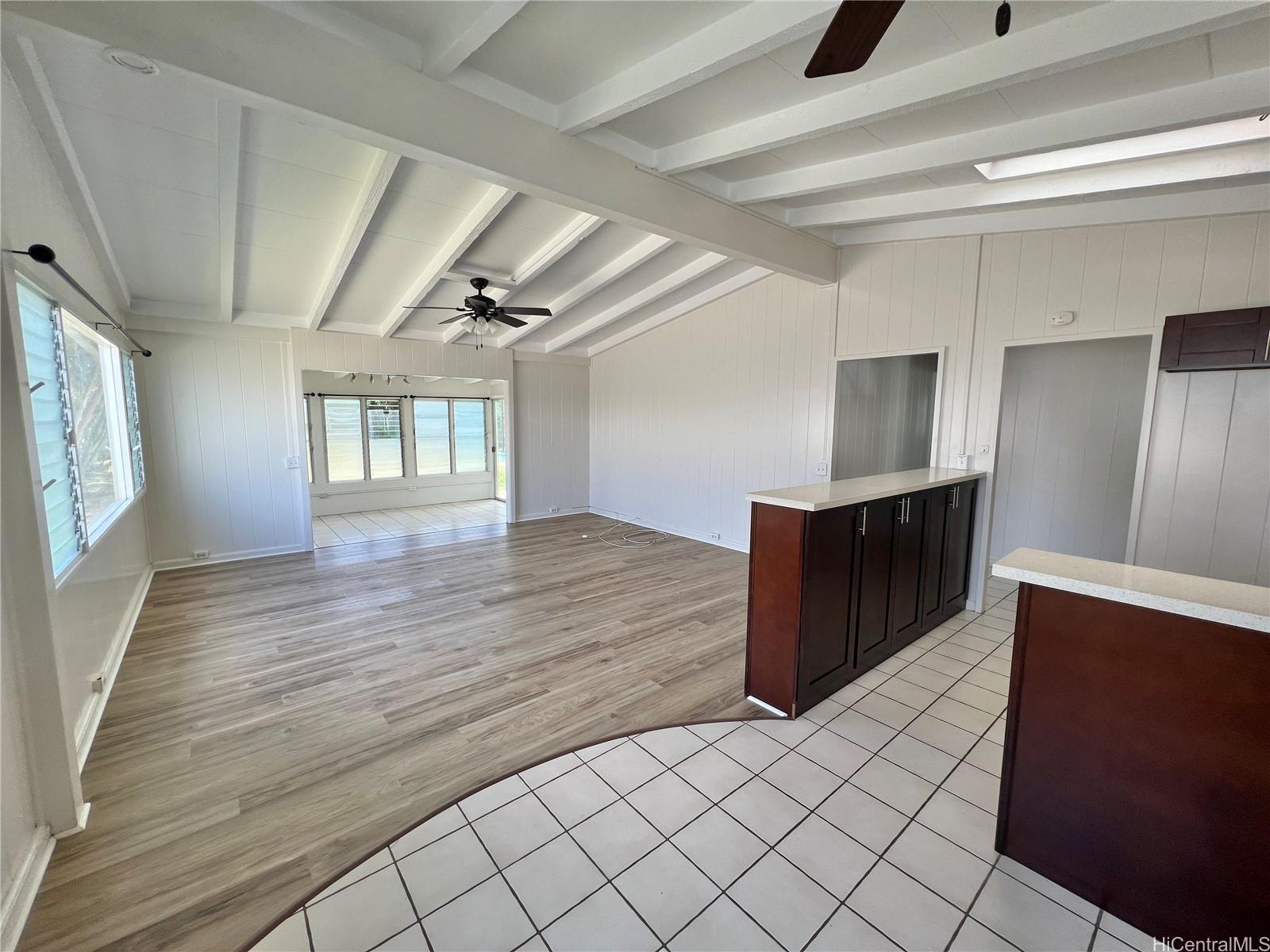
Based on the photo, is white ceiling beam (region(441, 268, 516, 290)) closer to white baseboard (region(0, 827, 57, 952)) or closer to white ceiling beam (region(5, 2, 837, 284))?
white ceiling beam (region(5, 2, 837, 284))

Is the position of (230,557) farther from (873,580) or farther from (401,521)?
(873,580)

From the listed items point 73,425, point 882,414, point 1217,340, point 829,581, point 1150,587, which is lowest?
point 829,581

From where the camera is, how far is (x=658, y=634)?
3.63 meters

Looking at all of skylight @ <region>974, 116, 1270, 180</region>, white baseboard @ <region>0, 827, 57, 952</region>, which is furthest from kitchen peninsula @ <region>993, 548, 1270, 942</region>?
white baseboard @ <region>0, 827, 57, 952</region>

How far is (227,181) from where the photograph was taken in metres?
2.87

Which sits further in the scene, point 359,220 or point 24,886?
point 359,220

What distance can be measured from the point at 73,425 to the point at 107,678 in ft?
4.78

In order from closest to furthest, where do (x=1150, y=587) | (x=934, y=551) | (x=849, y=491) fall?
1. (x=1150, y=587)
2. (x=849, y=491)
3. (x=934, y=551)

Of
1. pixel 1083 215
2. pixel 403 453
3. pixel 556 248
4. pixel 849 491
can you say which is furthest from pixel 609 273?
pixel 403 453

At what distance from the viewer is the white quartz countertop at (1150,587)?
130cm

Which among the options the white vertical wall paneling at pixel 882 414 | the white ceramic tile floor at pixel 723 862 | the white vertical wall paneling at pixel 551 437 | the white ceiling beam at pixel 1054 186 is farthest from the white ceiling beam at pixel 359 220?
the white vertical wall paneling at pixel 882 414

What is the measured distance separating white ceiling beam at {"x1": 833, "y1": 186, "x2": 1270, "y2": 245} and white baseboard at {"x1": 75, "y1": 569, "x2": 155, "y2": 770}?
587 cm

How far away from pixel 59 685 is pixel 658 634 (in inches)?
115

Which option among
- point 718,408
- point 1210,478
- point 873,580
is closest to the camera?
point 873,580
